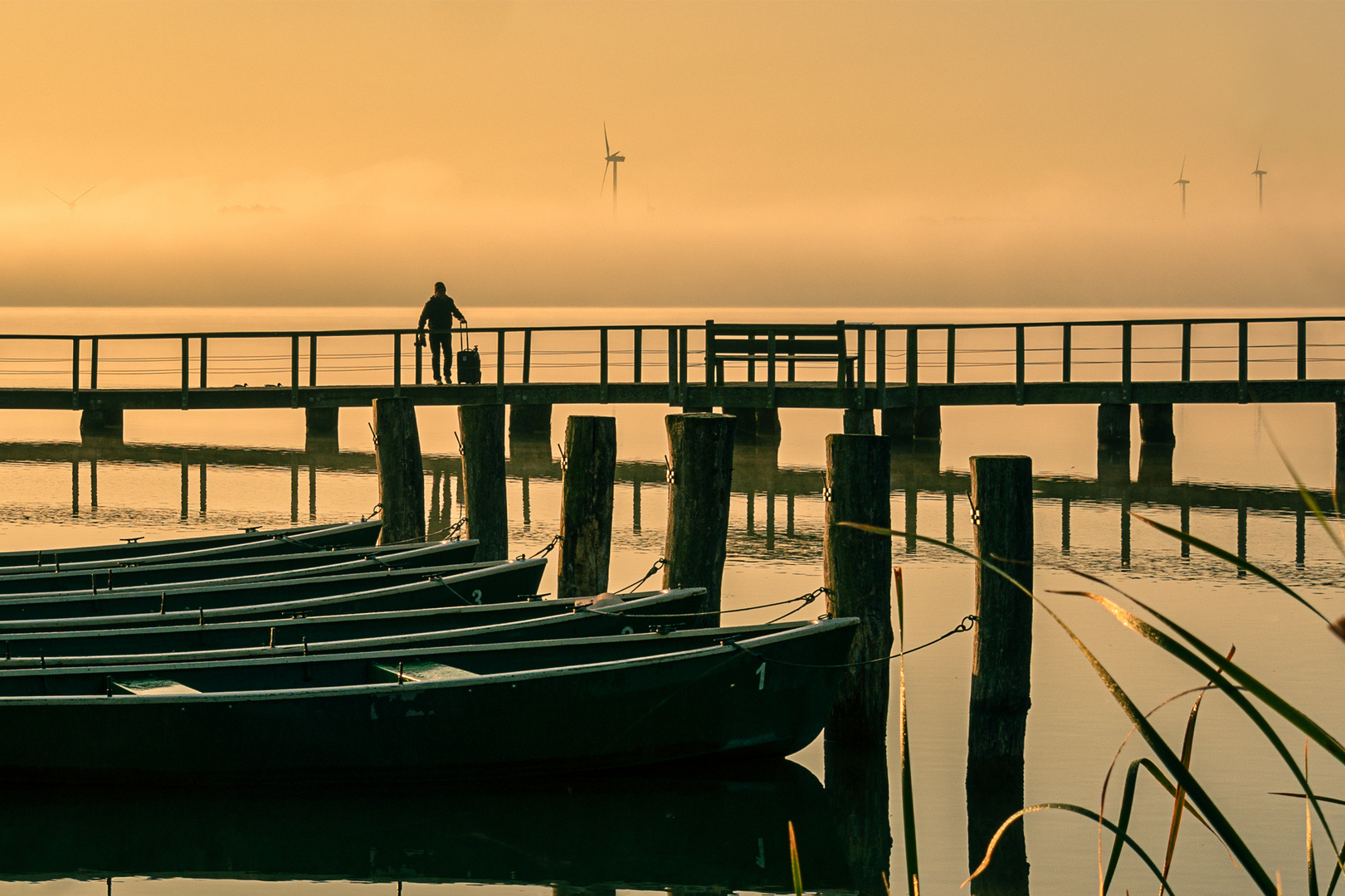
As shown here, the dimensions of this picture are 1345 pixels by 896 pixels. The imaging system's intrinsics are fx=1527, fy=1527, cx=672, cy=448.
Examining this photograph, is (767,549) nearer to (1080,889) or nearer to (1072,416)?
(1080,889)

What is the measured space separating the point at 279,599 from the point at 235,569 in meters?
1.09

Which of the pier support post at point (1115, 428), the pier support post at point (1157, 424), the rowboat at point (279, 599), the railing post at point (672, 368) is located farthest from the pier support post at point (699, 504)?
the pier support post at point (1157, 424)

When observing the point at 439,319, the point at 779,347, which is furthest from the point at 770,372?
the point at 439,319

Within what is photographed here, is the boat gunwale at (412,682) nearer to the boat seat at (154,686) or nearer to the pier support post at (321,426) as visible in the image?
the boat seat at (154,686)

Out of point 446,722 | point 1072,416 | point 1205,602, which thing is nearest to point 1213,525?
point 1205,602

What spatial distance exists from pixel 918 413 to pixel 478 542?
16178 mm

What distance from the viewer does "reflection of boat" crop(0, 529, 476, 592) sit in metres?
10.2

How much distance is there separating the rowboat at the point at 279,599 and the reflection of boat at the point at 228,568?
226 millimetres

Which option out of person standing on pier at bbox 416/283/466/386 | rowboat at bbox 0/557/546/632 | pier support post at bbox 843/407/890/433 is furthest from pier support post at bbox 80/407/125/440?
rowboat at bbox 0/557/546/632

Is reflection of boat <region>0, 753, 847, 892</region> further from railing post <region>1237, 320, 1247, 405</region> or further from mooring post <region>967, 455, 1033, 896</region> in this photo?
railing post <region>1237, 320, 1247, 405</region>

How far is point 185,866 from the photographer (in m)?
6.85

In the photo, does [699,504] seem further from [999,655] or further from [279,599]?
[279,599]

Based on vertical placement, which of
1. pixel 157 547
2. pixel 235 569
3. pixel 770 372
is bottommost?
pixel 235 569

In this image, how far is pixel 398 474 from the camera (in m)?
12.4
